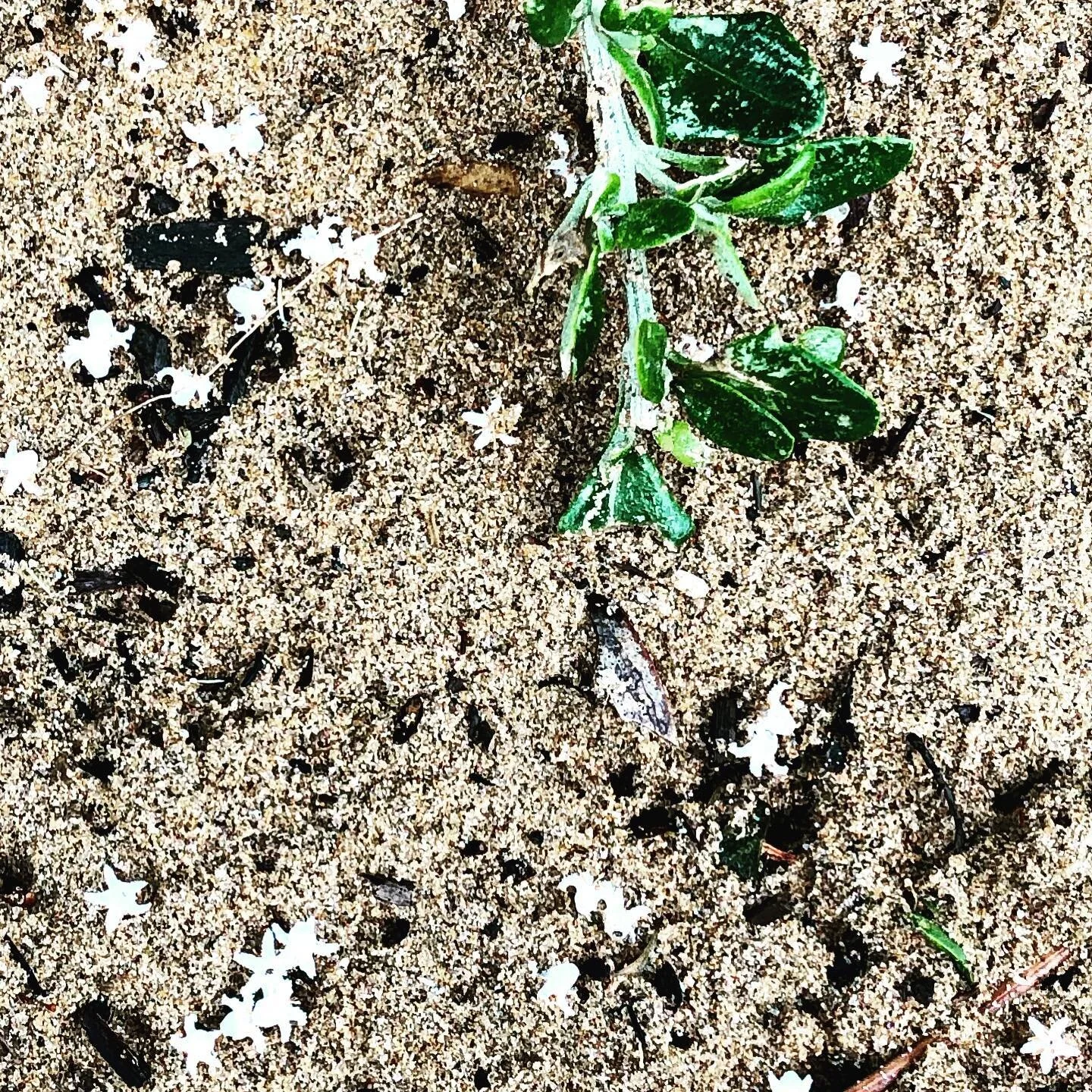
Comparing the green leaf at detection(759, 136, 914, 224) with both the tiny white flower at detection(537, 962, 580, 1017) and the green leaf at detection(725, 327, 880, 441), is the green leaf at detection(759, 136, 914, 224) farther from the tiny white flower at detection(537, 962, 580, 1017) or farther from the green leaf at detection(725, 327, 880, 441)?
the tiny white flower at detection(537, 962, 580, 1017)

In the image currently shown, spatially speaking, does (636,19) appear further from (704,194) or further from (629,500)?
(629,500)

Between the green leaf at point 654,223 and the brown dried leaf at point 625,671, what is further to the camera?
the brown dried leaf at point 625,671

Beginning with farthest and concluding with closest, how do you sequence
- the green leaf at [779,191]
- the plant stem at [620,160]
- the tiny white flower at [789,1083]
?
the tiny white flower at [789,1083]
the plant stem at [620,160]
the green leaf at [779,191]

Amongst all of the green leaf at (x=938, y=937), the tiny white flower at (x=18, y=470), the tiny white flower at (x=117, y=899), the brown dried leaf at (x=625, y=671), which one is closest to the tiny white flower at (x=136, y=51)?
the tiny white flower at (x=18, y=470)

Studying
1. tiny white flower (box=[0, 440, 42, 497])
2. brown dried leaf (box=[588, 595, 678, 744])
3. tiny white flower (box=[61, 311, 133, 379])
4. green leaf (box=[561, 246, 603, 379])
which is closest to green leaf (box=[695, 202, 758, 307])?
green leaf (box=[561, 246, 603, 379])

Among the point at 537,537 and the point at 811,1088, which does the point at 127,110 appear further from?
the point at 811,1088

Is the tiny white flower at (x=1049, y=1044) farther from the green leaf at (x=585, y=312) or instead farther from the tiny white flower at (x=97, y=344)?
the tiny white flower at (x=97, y=344)

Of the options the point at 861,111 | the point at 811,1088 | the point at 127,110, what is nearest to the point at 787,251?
the point at 861,111
